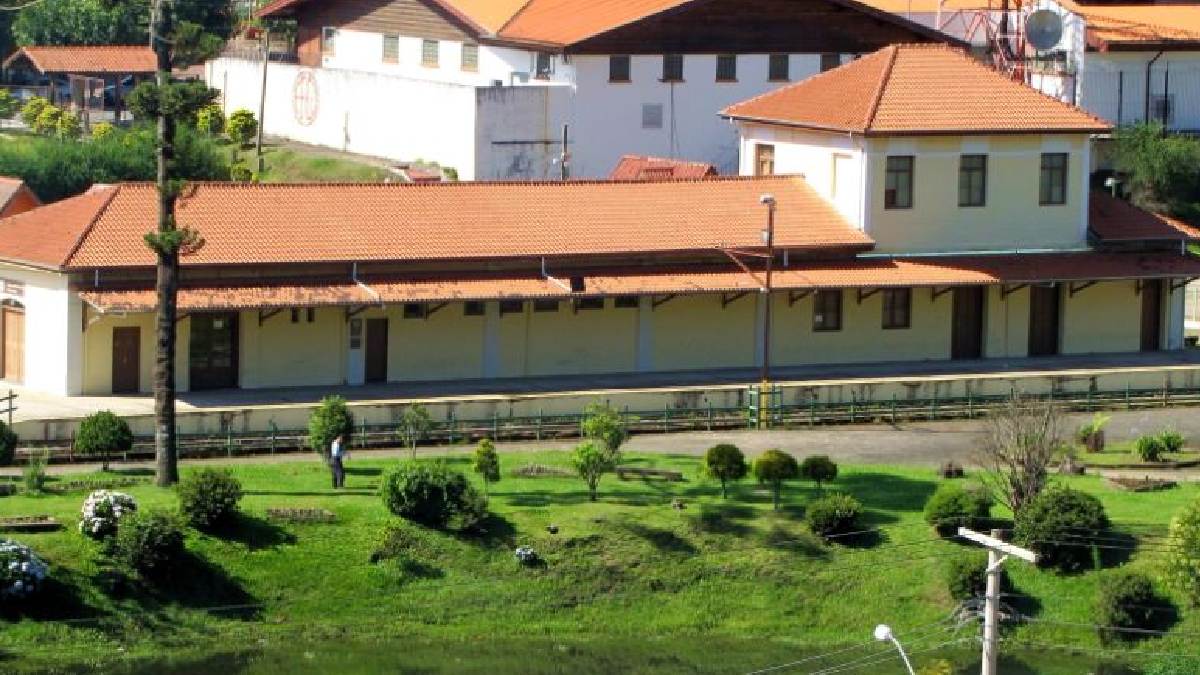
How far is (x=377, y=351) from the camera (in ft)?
194

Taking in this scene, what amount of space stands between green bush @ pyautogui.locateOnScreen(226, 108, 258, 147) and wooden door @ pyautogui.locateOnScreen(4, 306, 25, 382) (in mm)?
29968

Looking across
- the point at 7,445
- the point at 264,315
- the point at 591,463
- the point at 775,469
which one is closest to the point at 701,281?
the point at 264,315

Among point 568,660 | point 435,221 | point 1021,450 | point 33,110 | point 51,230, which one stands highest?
point 33,110

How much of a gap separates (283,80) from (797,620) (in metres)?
50.3

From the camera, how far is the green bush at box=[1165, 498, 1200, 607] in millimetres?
46281

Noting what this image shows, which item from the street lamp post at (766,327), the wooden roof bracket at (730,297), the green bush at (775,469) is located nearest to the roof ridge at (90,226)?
the wooden roof bracket at (730,297)

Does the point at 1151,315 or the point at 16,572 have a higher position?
the point at 1151,315

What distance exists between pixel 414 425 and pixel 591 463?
5.03 meters

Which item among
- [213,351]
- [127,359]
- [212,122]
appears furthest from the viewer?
[212,122]

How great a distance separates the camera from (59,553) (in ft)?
145

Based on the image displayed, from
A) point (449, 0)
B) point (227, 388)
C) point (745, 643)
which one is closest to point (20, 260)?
point (227, 388)

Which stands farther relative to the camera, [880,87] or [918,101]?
[880,87]

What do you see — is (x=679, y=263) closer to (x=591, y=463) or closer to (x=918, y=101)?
(x=918, y=101)

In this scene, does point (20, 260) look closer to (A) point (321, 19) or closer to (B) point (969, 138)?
Result: (B) point (969, 138)
